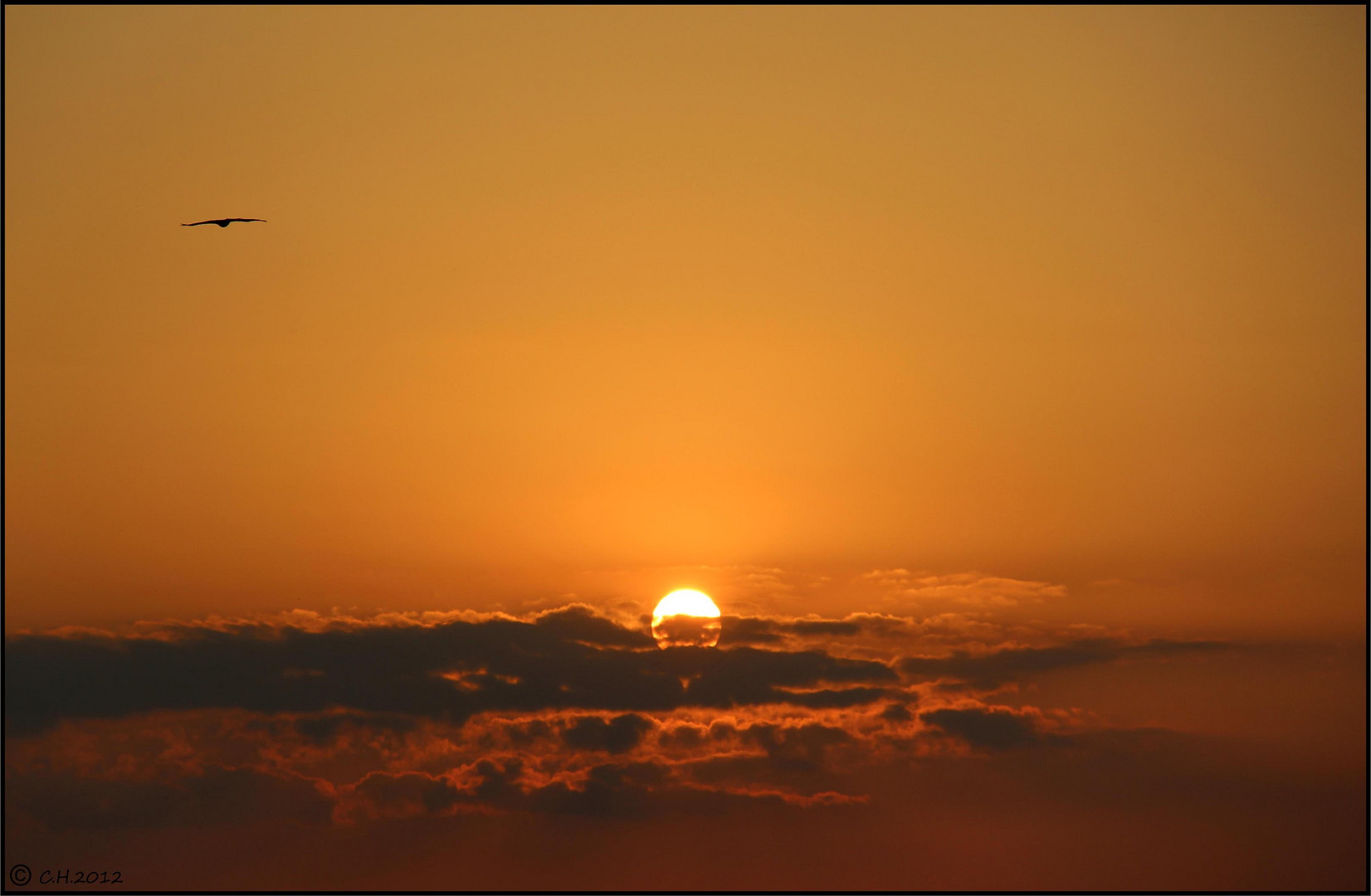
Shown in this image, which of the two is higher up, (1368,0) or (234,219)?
(1368,0)

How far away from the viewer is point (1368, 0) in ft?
621

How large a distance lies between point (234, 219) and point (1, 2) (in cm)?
5752

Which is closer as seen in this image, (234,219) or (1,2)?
(234,219)

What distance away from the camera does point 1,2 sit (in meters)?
182

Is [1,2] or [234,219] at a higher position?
[1,2]

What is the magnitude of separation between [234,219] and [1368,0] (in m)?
147

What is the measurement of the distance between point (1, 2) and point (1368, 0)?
17660 cm

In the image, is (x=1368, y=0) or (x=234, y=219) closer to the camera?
(x=234, y=219)

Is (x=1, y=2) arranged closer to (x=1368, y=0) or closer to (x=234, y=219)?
(x=234, y=219)

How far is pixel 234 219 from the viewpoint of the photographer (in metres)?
154

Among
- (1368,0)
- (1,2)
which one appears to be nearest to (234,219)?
(1,2)
